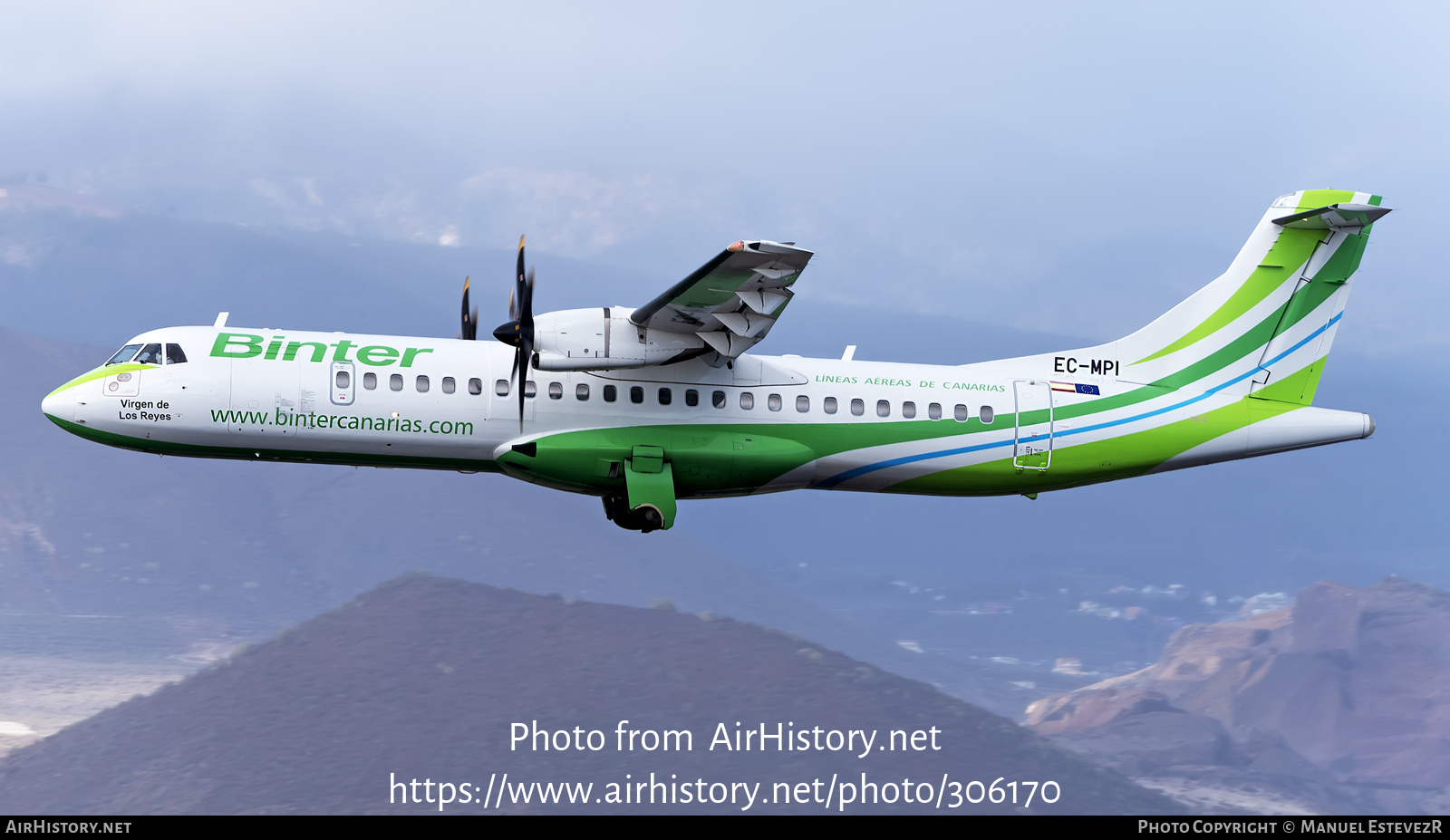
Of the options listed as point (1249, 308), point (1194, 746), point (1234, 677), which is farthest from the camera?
point (1234, 677)

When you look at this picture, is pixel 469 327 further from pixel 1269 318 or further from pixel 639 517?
pixel 1269 318

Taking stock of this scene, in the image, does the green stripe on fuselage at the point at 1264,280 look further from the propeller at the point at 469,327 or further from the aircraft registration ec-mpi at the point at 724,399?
the propeller at the point at 469,327

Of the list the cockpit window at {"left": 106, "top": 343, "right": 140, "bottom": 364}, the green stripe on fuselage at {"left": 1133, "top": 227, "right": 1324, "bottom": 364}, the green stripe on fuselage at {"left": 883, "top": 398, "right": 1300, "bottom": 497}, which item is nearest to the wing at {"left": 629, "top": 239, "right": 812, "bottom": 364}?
the green stripe on fuselage at {"left": 883, "top": 398, "right": 1300, "bottom": 497}

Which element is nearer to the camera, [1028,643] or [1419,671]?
[1419,671]

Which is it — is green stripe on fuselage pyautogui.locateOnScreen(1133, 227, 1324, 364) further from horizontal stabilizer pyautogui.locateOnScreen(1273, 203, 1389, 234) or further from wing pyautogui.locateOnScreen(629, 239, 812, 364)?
wing pyautogui.locateOnScreen(629, 239, 812, 364)

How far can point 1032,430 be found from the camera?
25750mm

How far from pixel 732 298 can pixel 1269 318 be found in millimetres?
12419

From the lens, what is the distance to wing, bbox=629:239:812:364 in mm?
20734

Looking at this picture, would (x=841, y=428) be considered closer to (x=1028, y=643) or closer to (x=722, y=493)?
(x=722, y=493)

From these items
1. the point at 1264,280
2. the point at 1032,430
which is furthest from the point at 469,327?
the point at 1264,280

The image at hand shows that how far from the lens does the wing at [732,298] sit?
20734mm
